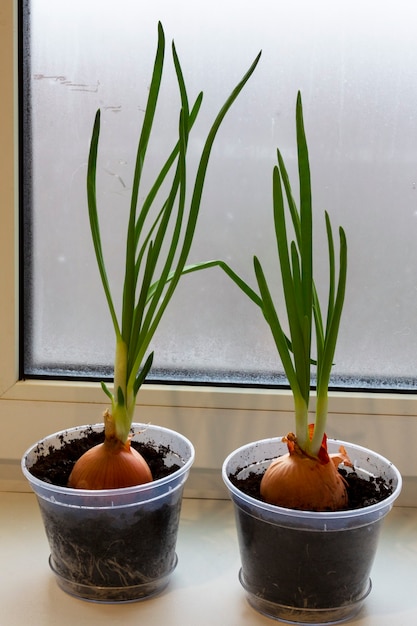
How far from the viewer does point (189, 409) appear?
79cm

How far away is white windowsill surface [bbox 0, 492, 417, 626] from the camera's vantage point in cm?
61

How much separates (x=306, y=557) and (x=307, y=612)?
6 cm

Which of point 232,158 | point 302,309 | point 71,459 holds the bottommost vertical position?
point 71,459

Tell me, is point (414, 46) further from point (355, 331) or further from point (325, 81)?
point (355, 331)

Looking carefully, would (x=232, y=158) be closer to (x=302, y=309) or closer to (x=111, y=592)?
(x=302, y=309)

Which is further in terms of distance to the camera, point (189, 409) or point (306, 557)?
point (189, 409)

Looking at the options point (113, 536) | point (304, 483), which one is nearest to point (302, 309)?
point (304, 483)

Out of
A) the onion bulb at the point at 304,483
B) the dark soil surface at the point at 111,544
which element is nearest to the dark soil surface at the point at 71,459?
the dark soil surface at the point at 111,544

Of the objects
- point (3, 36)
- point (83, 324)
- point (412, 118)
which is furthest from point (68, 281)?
point (412, 118)

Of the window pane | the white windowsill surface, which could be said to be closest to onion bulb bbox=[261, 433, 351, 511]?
the white windowsill surface

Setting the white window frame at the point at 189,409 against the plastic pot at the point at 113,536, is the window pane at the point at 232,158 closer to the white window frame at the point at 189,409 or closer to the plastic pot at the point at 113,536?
the white window frame at the point at 189,409

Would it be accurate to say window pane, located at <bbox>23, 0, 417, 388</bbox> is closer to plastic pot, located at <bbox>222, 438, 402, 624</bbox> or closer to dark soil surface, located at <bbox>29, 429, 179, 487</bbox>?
dark soil surface, located at <bbox>29, 429, 179, 487</bbox>

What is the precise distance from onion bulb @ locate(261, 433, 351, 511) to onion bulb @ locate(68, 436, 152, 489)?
114 millimetres

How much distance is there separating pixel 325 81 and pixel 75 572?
58 cm
